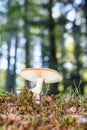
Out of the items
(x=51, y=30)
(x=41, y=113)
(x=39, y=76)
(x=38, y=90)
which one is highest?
(x=51, y=30)

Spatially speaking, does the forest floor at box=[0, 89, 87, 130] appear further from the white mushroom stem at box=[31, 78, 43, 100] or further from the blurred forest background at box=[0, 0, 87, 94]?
the blurred forest background at box=[0, 0, 87, 94]

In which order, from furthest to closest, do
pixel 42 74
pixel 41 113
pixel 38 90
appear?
1. pixel 42 74
2. pixel 38 90
3. pixel 41 113

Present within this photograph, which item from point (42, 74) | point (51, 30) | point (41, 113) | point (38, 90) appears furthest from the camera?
point (51, 30)

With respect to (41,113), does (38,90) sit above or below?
above

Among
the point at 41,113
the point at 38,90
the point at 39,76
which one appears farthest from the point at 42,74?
the point at 41,113

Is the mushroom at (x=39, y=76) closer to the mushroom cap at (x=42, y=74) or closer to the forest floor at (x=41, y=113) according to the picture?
the mushroom cap at (x=42, y=74)

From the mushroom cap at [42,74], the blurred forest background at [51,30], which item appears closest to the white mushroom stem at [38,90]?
the mushroom cap at [42,74]

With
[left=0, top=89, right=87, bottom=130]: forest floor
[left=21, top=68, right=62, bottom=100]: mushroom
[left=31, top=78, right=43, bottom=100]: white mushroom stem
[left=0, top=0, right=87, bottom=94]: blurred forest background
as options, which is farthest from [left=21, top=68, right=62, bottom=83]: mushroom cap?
[left=0, top=0, right=87, bottom=94]: blurred forest background

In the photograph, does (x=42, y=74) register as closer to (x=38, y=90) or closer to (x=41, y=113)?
(x=38, y=90)

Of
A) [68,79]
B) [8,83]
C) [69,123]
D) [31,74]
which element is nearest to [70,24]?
[68,79]
